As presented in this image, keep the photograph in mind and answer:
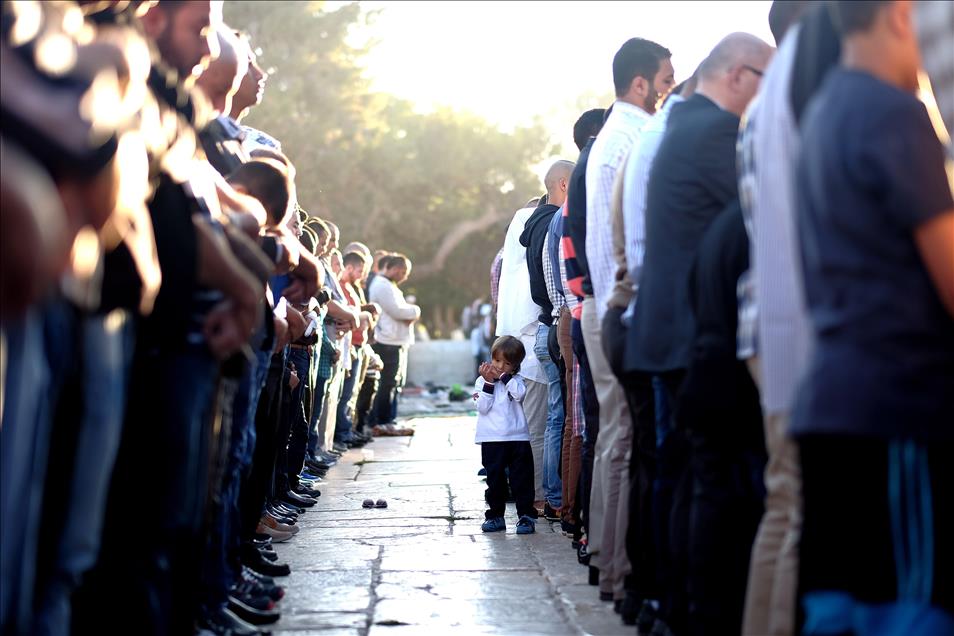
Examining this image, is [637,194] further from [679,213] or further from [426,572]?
[426,572]

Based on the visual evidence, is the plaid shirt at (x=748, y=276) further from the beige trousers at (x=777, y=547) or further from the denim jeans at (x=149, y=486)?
the denim jeans at (x=149, y=486)

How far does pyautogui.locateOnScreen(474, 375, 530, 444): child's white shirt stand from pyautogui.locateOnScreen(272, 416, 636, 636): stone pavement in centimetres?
51

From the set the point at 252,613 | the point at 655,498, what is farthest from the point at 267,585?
the point at 655,498

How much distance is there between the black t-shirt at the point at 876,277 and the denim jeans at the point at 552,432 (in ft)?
16.6

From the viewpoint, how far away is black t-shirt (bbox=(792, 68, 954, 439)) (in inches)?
113

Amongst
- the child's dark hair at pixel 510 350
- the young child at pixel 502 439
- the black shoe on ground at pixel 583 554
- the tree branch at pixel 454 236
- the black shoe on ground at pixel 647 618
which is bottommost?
the black shoe on ground at pixel 647 618

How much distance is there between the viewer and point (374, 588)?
5898mm

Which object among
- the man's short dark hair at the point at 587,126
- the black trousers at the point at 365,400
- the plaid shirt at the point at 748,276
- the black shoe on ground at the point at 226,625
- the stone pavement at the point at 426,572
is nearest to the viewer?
the plaid shirt at the point at 748,276

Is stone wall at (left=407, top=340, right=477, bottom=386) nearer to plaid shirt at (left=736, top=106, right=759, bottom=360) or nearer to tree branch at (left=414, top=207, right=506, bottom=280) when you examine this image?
tree branch at (left=414, top=207, right=506, bottom=280)

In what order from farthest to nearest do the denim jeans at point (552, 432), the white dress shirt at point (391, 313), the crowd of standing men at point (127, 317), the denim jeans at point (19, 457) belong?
the white dress shirt at point (391, 313)
the denim jeans at point (552, 432)
the denim jeans at point (19, 457)
the crowd of standing men at point (127, 317)

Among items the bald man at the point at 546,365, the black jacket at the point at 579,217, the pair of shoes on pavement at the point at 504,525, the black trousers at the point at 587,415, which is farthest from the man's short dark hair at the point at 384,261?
the black jacket at the point at 579,217

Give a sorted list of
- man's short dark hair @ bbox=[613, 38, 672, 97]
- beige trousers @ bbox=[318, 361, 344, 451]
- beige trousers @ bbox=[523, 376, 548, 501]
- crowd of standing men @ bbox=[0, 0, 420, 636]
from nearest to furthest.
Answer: crowd of standing men @ bbox=[0, 0, 420, 636] < man's short dark hair @ bbox=[613, 38, 672, 97] < beige trousers @ bbox=[523, 376, 548, 501] < beige trousers @ bbox=[318, 361, 344, 451]

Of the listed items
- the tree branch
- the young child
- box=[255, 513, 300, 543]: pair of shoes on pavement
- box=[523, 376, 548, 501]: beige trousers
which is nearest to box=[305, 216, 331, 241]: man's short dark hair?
box=[523, 376, 548, 501]: beige trousers

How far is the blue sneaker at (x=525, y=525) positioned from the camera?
7586mm
